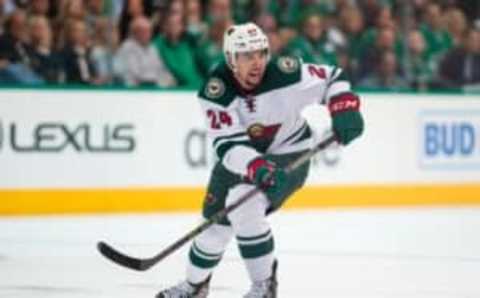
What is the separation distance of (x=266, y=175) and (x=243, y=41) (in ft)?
1.52

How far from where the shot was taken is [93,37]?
8.07 m

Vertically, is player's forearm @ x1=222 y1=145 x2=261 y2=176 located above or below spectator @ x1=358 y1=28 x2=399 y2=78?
above

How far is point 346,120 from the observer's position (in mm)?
4398

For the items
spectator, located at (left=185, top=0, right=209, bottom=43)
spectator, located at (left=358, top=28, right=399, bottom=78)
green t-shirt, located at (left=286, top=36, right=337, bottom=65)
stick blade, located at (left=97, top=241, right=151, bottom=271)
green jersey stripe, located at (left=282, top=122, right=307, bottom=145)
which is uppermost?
green jersey stripe, located at (left=282, top=122, right=307, bottom=145)

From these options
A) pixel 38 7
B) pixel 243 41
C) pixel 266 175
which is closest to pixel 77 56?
pixel 38 7

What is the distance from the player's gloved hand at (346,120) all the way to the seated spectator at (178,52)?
398 centimetres

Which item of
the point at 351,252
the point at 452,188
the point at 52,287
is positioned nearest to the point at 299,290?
the point at 52,287

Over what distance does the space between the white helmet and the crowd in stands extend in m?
3.53

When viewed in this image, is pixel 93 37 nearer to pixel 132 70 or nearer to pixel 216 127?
pixel 132 70

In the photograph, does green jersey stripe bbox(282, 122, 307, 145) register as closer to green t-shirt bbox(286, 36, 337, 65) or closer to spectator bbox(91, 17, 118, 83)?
spectator bbox(91, 17, 118, 83)

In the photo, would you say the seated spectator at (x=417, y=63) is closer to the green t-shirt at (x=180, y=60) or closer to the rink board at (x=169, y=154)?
the rink board at (x=169, y=154)

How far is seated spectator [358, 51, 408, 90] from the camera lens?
900 centimetres

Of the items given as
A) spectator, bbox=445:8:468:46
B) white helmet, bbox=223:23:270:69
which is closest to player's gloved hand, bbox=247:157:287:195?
white helmet, bbox=223:23:270:69

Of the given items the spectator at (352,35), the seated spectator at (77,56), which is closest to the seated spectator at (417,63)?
the spectator at (352,35)
